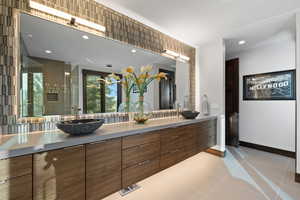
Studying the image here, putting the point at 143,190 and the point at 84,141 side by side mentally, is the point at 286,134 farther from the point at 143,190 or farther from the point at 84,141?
the point at 84,141

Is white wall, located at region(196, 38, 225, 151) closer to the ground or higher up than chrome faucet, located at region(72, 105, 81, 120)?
higher up

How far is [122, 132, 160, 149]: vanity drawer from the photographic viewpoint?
1482 mm

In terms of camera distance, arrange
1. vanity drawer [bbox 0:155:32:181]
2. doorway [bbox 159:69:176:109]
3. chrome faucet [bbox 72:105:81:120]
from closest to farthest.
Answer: vanity drawer [bbox 0:155:32:181], chrome faucet [bbox 72:105:81:120], doorway [bbox 159:69:176:109]

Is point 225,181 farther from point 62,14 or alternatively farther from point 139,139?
point 62,14

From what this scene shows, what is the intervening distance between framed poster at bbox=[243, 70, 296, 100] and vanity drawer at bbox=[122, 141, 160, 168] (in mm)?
3145

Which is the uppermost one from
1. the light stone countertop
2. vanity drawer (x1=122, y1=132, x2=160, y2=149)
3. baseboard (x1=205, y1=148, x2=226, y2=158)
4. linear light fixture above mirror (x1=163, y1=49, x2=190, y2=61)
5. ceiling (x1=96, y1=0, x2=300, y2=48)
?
ceiling (x1=96, y1=0, x2=300, y2=48)

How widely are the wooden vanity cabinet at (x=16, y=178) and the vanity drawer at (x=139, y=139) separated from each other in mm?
757

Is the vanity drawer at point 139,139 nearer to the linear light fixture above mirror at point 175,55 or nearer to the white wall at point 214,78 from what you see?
the linear light fixture above mirror at point 175,55

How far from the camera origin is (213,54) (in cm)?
317

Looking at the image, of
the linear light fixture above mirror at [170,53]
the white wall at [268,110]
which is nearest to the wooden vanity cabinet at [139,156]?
the linear light fixture above mirror at [170,53]

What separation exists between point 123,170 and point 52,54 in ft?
5.02

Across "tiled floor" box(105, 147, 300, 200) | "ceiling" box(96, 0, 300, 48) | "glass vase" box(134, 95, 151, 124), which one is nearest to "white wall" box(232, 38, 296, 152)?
"tiled floor" box(105, 147, 300, 200)

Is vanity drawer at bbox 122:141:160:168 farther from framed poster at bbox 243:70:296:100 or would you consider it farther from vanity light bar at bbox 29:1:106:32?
framed poster at bbox 243:70:296:100

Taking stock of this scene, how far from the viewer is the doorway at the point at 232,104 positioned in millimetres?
3726
